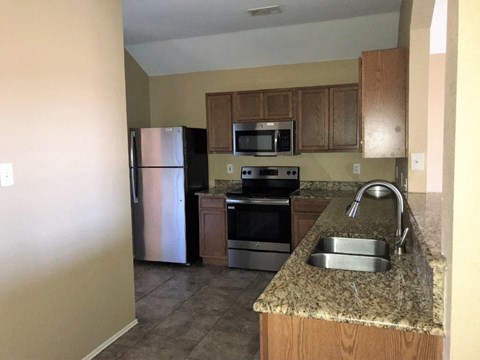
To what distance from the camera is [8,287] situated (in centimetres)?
196

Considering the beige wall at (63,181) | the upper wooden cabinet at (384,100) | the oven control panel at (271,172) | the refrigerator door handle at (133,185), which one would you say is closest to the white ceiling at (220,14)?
the beige wall at (63,181)

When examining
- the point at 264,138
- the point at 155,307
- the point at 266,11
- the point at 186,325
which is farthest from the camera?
the point at 264,138

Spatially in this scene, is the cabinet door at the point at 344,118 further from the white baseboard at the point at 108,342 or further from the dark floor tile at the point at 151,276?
the white baseboard at the point at 108,342

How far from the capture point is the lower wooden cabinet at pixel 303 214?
403cm

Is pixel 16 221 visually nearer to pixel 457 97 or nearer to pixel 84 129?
pixel 84 129

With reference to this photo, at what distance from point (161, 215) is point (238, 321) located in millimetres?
1784

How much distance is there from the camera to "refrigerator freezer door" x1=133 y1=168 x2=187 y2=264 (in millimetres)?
4383

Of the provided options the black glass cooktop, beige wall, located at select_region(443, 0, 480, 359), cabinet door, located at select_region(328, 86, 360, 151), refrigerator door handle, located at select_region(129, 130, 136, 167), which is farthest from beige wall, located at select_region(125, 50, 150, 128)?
beige wall, located at select_region(443, 0, 480, 359)

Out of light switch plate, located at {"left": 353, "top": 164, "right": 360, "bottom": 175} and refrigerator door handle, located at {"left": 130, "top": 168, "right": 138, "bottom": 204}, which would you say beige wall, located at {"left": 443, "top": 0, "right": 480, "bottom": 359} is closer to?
light switch plate, located at {"left": 353, "top": 164, "right": 360, "bottom": 175}

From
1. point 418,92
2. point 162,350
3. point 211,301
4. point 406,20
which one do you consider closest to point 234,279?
point 211,301

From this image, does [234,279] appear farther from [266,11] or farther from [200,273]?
[266,11]

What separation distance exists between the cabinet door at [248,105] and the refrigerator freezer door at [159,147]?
71cm

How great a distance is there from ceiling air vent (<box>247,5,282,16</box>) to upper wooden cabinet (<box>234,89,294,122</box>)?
93 centimetres

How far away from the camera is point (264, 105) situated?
14.5 ft
